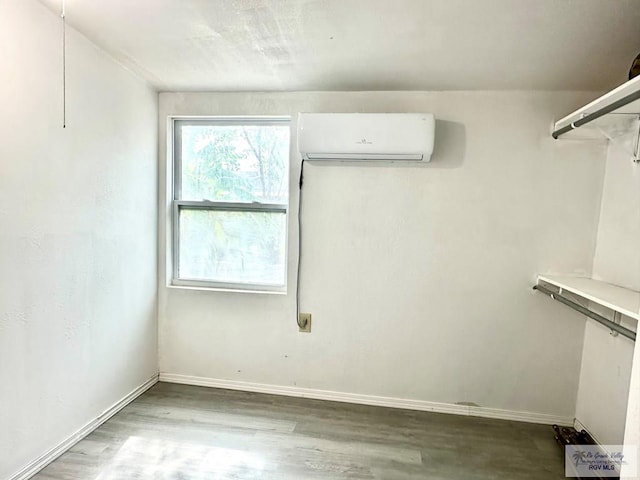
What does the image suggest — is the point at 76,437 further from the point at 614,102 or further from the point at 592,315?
the point at 614,102

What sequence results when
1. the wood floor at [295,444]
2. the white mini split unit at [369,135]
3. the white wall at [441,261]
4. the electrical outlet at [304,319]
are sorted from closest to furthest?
the wood floor at [295,444] < the white mini split unit at [369,135] < the white wall at [441,261] < the electrical outlet at [304,319]

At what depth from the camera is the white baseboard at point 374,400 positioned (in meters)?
2.26

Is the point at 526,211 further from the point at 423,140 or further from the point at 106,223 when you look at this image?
the point at 106,223

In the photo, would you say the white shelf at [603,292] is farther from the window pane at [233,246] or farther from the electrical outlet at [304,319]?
the window pane at [233,246]

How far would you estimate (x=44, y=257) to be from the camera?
1.66 meters

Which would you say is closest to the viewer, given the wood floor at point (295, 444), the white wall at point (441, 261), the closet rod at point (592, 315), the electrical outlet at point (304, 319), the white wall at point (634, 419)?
the white wall at point (634, 419)

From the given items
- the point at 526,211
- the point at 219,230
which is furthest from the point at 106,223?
the point at 526,211

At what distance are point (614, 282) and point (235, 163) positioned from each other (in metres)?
2.46

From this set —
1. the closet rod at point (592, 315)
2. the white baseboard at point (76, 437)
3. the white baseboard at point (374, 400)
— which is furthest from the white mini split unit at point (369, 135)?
the white baseboard at point (76, 437)

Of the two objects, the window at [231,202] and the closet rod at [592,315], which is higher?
the window at [231,202]

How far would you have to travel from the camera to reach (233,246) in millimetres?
2576

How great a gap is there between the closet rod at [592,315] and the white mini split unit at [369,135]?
3.50 feet

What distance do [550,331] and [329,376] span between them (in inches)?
58.3

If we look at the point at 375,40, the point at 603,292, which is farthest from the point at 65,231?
the point at 603,292
